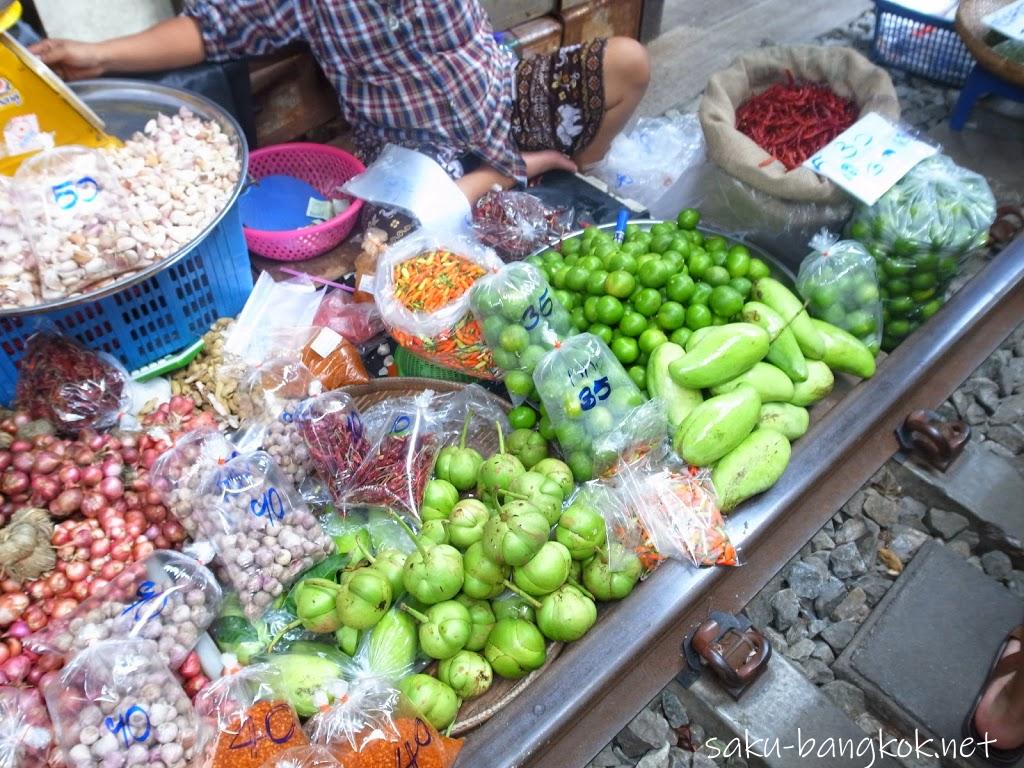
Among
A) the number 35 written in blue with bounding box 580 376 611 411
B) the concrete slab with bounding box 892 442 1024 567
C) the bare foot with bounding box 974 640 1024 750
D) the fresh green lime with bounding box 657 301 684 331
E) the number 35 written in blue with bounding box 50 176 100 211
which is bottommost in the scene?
the bare foot with bounding box 974 640 1024 750

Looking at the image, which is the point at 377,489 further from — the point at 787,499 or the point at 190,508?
the point at 787,499

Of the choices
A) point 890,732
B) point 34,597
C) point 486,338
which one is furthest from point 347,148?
point 890,732

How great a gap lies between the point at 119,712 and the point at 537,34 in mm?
3307

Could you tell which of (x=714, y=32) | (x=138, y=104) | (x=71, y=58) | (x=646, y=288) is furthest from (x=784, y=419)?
(x=714, y=32)

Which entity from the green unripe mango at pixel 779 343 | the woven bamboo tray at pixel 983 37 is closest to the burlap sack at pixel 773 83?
the green unripe mango at pixel 779 343

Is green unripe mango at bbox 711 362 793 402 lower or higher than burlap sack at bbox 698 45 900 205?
lower

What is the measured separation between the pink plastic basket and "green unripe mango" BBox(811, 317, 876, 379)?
1.65 m

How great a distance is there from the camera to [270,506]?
5.80ft

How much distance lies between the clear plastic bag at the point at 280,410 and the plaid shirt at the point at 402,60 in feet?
3.69

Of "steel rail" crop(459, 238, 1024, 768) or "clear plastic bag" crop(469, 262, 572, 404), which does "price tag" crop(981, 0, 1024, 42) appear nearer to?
"steel rail" crop(459, 238, 1024, 768)

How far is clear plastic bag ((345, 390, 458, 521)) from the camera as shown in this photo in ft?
6.21

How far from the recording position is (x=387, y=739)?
1405mm

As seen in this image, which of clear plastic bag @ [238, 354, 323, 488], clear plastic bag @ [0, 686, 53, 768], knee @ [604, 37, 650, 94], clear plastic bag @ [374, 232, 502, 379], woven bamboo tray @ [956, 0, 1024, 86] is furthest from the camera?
woven bamboo tray @ [956, 0, 1024, 86]

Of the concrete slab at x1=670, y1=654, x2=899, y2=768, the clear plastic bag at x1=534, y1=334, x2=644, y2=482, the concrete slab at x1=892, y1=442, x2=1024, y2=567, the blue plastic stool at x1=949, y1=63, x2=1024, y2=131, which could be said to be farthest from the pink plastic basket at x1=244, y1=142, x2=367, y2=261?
the blue plastic stool at x1=949, y1=63, x2=1024, y2=131
